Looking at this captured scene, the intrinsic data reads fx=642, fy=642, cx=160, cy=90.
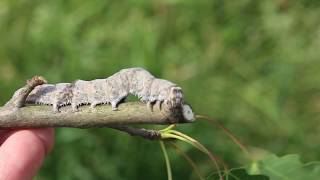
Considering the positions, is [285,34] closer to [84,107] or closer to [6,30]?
[6,30]

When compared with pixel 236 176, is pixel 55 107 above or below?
above

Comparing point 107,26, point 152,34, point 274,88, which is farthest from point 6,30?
point 274,88

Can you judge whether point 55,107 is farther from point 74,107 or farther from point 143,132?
point 143,132

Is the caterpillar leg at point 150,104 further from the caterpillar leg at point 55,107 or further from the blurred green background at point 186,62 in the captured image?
the blurred green background at point 186,62

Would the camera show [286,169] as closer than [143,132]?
No

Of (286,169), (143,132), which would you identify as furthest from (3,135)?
(286,169)
